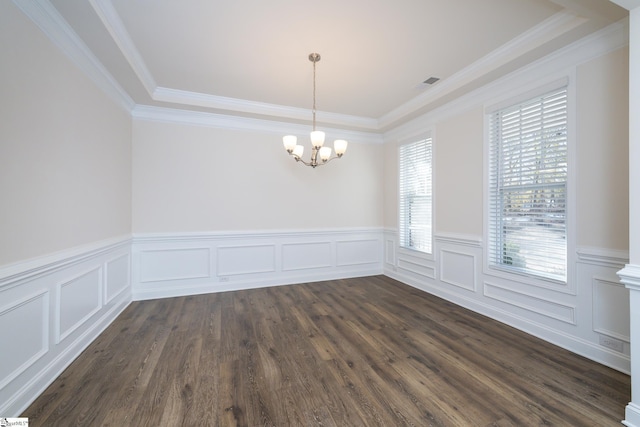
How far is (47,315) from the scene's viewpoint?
6.72 feet

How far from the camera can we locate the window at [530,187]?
2.60 metres

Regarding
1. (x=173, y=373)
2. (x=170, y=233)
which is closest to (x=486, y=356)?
(x=173, y=373)

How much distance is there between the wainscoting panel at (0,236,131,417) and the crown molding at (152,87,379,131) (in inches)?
82.5

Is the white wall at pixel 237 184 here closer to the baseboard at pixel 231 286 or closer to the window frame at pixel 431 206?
the window frame at pixel 431 206

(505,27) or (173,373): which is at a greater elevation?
(505,27)

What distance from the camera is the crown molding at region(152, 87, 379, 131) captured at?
3705 mm

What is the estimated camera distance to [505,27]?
245cm

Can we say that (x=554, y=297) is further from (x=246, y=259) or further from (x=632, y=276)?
(x=246, y=259)

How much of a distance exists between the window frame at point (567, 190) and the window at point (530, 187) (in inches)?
1.3

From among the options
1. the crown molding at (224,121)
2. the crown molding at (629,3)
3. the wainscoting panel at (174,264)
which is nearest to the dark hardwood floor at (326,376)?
the wainscoting panel at (174,264)

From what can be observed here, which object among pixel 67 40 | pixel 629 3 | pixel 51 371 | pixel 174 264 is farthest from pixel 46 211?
pixel 629 3

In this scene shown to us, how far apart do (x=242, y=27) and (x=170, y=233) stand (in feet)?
9.79

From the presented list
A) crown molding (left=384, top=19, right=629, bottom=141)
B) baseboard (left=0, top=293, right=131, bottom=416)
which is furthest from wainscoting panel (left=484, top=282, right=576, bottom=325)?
baseboard (left=0, top=293, right=131, bottom=416)

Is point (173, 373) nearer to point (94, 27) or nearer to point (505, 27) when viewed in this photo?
point (94, 27)
